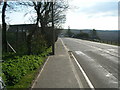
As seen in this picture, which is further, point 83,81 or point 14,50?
point 14,50

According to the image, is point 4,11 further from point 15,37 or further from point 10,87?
point 10,87

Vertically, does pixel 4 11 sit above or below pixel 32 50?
above

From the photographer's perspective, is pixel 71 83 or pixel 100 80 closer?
pixel 71 83

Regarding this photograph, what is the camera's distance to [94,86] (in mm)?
6949

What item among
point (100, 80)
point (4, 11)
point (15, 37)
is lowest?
point (100, 80)

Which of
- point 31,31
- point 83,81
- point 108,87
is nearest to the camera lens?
point 108,87

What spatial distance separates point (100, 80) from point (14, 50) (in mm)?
11666

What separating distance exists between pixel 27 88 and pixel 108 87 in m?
2.84

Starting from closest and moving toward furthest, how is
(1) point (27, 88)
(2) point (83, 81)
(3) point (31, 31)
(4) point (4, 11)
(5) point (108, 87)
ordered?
(1) point (27, 88) < (5) point (108, 87) < (2) point (83, 81) < (3) point (31, 31) < (4) point (4, 11)

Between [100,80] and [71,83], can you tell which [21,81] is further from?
[100,80]

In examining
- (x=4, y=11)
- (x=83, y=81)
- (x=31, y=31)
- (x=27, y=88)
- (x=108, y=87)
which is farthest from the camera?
(x=4, y=11)

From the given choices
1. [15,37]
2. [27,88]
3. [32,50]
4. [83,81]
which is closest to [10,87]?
[27,88]

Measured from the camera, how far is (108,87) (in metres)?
6.82

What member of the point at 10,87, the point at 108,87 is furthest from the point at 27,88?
the point at 108,87
